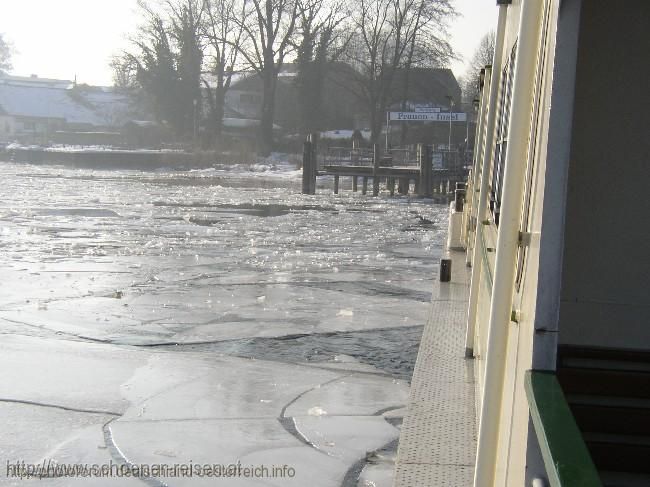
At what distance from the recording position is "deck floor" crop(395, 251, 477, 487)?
4.09m

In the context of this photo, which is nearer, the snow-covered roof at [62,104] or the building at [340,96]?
the building at [340,96]

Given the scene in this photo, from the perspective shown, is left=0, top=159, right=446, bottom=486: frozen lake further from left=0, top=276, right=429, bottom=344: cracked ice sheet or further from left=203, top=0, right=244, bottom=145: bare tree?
left=203, top=0, right=244, bottom=145: bare tree

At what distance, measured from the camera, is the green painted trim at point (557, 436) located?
1792 mm

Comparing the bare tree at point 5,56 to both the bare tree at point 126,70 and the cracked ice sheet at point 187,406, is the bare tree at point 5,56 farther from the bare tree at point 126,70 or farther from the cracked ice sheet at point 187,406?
the cracked ice sheet at point 187,406

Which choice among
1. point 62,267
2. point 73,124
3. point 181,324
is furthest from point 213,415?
point 73,124

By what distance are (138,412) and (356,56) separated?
6684cm

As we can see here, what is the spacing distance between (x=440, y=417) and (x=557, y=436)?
301cm

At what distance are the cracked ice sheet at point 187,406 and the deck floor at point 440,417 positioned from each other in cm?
35

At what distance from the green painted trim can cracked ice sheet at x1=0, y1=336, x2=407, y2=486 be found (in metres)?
2.52

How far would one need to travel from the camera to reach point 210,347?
769 centimetres

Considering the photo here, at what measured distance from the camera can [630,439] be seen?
3.23 m

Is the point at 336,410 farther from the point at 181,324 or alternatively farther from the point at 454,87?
the point at 454,87

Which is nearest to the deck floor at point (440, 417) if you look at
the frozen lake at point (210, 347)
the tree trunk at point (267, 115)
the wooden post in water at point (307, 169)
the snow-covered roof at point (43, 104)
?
the frozen lake at point (210, 347)

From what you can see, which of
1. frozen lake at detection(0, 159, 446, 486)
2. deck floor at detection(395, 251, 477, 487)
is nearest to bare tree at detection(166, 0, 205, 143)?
frozen lake at detection(0, 159, 446, 486)
